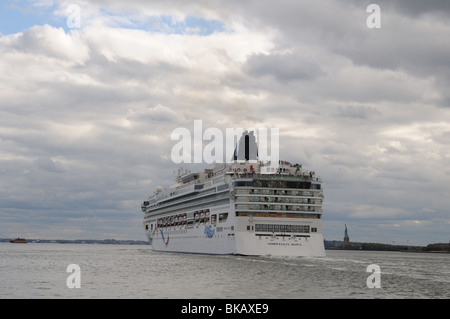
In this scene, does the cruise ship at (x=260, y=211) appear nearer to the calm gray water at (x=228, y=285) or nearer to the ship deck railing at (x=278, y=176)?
the ship deck railing at (x=278, y=176)

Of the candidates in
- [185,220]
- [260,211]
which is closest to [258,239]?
[260,211]

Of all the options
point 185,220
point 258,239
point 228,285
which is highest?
point 185,220

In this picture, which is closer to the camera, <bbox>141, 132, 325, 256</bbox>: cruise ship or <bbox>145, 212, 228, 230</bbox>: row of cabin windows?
<bbox>141, 132, 325, 256</bbox>: cruise ship

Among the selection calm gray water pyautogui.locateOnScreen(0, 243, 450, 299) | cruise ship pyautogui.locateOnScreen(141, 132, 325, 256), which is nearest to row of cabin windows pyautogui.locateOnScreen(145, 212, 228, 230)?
cruise ship pyautogui.locateOnScreen(141, 132, 325, 256)

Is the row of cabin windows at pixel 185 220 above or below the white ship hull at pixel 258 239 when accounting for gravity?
above

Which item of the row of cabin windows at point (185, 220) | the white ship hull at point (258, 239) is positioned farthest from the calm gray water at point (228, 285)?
the row of cabin windows at point (185, 220)

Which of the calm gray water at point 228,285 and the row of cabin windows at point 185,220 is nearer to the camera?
the calm gray water at point 228,285

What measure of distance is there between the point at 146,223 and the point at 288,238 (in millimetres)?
78305

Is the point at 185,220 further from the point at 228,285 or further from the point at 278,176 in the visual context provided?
the point at 228,285

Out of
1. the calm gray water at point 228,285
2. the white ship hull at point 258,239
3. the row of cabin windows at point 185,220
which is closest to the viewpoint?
the calm gray water at point 228,285

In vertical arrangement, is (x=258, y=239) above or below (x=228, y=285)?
above

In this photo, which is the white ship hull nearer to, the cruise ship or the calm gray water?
the cruise ship
